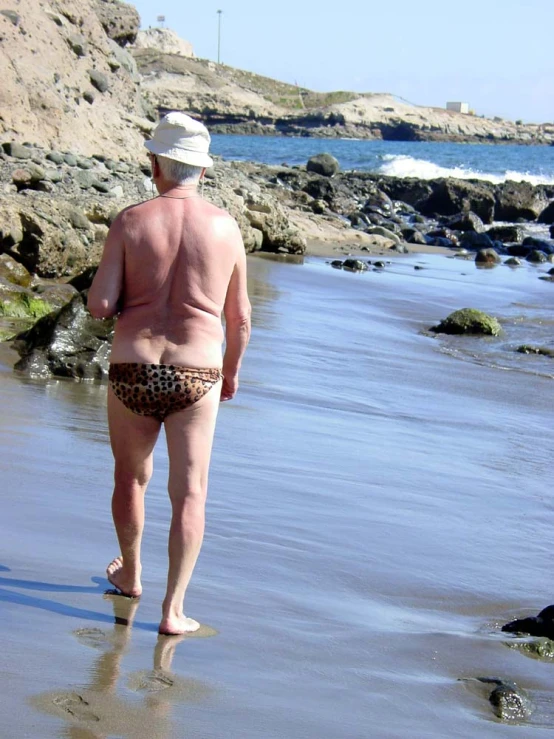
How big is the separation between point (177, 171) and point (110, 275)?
1.37 feet

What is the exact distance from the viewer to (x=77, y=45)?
62.3 ft

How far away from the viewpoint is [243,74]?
517 ft

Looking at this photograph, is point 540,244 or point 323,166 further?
point 323,166

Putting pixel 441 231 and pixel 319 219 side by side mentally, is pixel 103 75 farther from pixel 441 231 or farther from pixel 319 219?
pixel 441 231

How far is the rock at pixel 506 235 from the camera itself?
97.9 feet

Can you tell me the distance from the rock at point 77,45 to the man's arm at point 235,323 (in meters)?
16.3

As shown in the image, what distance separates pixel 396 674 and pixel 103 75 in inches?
703

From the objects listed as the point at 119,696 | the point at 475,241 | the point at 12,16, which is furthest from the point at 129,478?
the point at 475,241

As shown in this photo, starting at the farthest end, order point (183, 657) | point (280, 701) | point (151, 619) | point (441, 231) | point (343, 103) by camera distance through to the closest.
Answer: point (343, 103)
point (441, 231)
point (151, 619)
point (183, 657)
point (280, 701)

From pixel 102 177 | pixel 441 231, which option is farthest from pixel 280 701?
pixel 441 231

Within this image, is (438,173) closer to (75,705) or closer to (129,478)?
(129,478)

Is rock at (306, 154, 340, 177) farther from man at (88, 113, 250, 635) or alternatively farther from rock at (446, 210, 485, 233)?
man at (88, 113, 250, 635)

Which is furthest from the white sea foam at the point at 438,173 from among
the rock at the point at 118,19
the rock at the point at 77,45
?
the rock at the point at 77,45

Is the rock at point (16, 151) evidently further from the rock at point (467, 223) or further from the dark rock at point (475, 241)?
the rock at point (467, 223)
